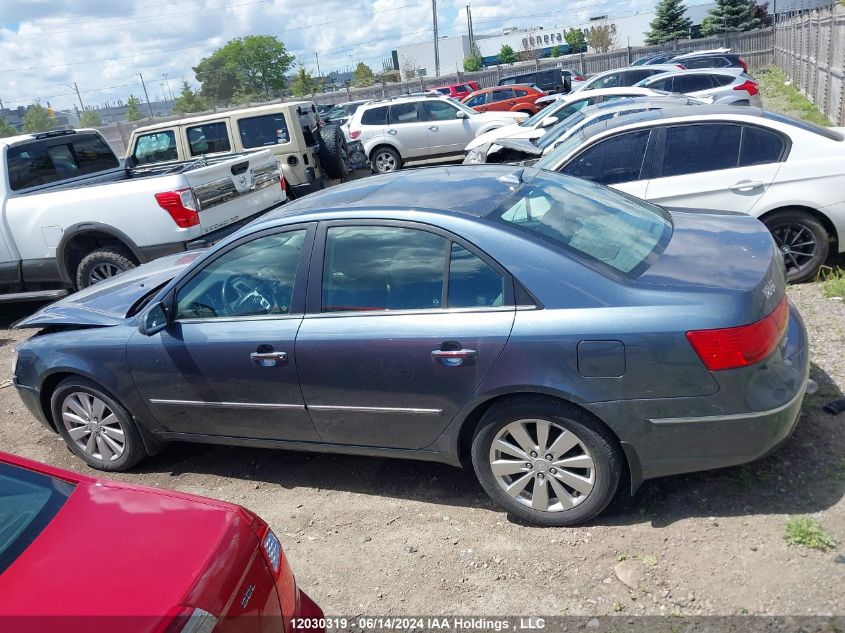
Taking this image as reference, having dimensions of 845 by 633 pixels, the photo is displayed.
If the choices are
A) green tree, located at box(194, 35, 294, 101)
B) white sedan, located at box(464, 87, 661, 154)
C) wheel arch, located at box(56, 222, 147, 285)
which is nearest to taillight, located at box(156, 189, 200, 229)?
wheel arch, located at box(56, 222, 147, 285)

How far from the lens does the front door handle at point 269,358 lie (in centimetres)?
373

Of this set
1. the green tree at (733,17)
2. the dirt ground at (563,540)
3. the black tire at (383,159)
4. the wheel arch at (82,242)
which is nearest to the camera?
the dirt ground at (563,540)

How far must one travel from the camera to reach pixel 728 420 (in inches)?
120

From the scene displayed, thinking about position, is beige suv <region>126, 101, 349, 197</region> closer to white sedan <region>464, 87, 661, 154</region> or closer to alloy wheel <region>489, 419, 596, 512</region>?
white sedan <region>464, 87, 661, 154</region>

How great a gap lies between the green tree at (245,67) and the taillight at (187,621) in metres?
104

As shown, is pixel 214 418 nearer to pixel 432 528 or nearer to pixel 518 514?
pixel 432 528

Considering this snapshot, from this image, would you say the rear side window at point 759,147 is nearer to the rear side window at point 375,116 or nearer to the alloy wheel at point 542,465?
the alloy wheel at point 542,465

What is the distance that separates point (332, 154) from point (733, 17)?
43.8m

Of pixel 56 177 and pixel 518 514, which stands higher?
pixel 56 177

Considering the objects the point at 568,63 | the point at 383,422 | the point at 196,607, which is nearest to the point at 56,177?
the point at 383,422

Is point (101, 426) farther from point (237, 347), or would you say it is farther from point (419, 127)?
point (419, 127)

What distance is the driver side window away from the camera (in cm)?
384

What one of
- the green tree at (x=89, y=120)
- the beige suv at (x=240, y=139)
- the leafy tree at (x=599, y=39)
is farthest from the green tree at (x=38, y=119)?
the beige suv at (x=240, y=139)

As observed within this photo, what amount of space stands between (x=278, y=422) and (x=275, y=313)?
0.61m
